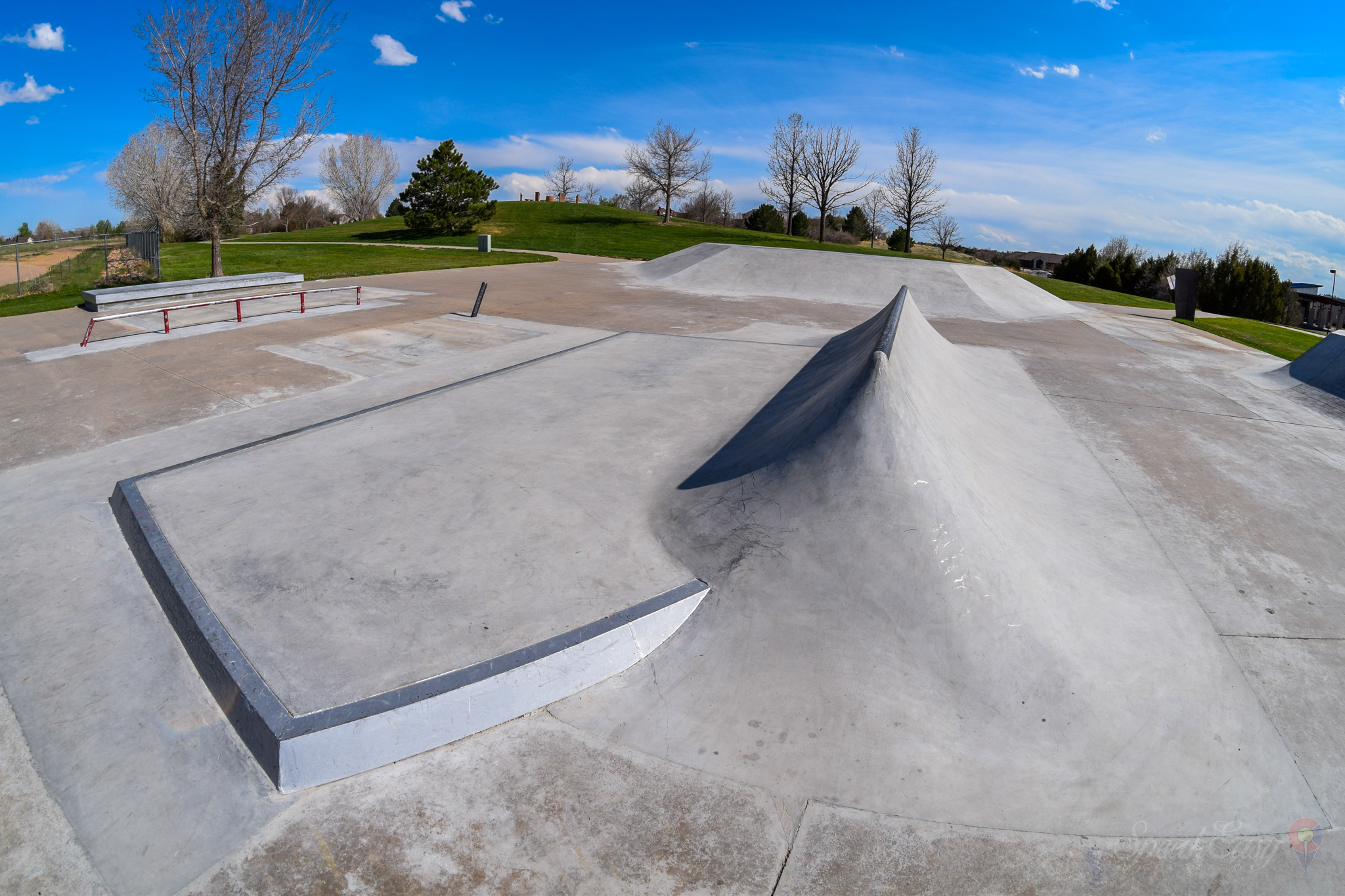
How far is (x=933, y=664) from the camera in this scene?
12.9 ft

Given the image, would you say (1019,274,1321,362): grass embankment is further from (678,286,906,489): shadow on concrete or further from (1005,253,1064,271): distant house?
(1005,253,1064,271): distant house

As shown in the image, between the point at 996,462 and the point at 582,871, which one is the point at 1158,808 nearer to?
the point at 582,871

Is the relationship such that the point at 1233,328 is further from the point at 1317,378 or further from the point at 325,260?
the point at 325,260

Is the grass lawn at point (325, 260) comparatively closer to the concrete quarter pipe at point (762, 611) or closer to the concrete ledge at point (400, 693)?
the concrete quarter pipe at point (762, 611)

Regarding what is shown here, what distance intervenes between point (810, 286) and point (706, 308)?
5214 mm

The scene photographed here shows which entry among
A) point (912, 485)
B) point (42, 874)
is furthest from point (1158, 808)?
point (42, 874)

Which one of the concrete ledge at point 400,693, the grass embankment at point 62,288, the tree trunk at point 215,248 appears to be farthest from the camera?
the tree trunk at point 215,248

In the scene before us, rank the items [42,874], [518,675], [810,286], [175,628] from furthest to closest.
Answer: [810,286]
[175,628]
[518,675]
[42,874]

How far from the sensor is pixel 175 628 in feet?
14.0

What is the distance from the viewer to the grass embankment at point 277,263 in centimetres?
1648

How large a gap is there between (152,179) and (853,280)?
142 ft

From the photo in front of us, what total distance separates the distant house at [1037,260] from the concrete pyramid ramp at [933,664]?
7862cm

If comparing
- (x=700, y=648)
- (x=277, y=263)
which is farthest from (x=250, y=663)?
(x=277, y=263)

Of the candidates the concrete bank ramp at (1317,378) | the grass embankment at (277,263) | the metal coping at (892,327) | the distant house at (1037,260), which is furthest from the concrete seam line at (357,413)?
the distant house at (1037,260)
